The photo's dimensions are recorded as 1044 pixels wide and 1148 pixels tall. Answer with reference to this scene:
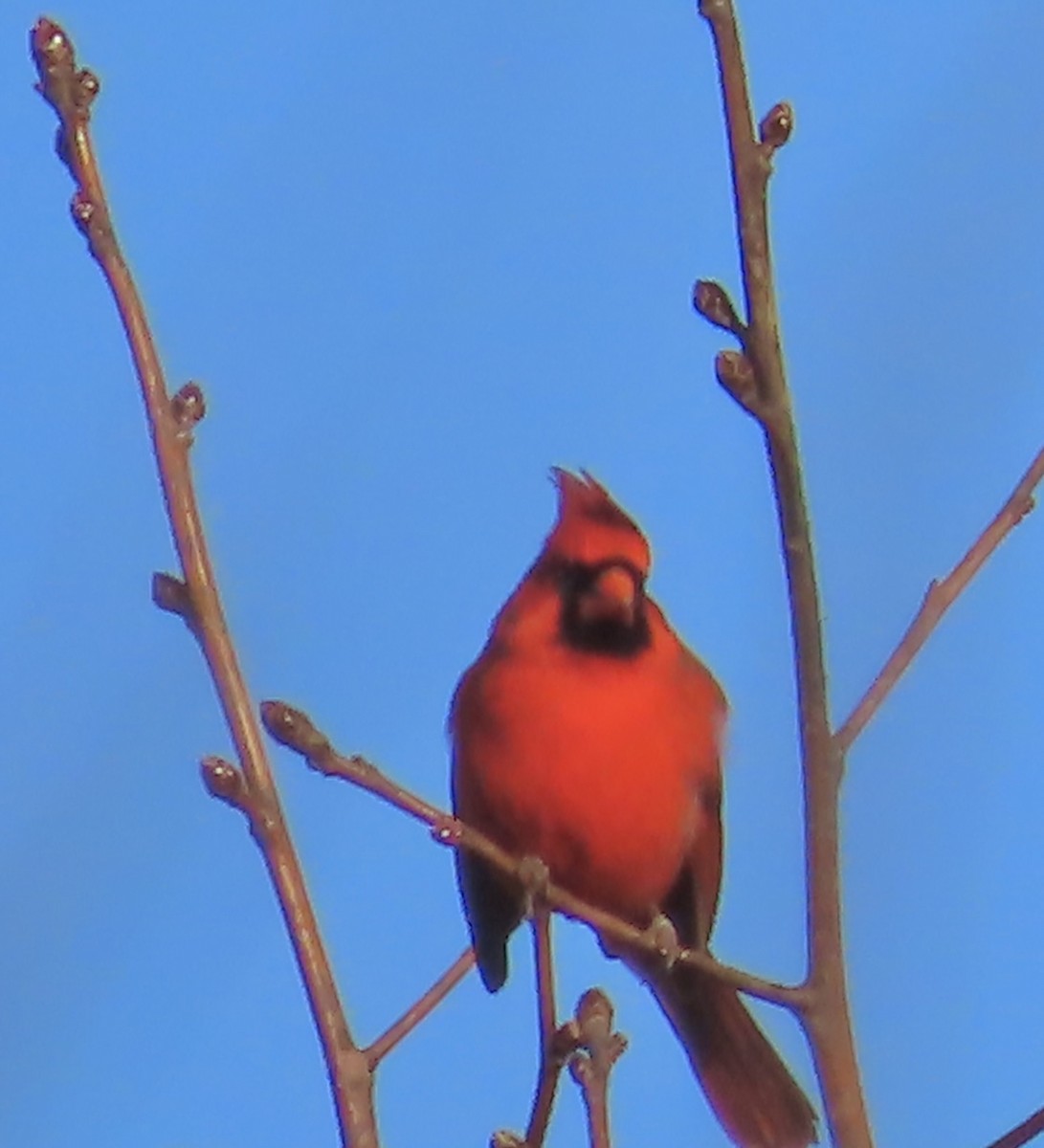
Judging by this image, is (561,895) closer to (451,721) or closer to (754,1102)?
(451,721)

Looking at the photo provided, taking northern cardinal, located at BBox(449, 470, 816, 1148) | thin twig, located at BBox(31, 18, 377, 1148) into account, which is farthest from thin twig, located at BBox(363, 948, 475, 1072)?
northern cardinal, located at BBox(449, 470, 816, 1148)

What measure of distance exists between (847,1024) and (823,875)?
3.0 inches

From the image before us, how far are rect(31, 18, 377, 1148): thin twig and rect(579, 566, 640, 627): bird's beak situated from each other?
0.51 metres

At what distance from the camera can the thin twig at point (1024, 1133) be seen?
757mm

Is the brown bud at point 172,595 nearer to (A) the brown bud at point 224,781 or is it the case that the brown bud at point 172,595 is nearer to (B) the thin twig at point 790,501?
(A) the brown bud at point 224,781

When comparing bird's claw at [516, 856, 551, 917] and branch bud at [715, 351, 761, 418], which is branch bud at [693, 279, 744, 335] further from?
bird's claw at [516, 856, 551, 917]

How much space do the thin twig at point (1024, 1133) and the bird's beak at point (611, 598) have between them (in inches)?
22.2

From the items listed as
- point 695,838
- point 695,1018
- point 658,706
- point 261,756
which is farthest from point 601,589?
point 261,756

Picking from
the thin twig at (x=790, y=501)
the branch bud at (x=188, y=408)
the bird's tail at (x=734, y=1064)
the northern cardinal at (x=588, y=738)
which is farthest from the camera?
the bird's tail at (x=734, y=1064)

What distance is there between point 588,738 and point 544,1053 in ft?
1.47

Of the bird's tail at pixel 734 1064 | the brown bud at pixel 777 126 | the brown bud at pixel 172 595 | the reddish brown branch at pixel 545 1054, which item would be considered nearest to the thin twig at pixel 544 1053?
the reddish brown branch at pixel 545 1054

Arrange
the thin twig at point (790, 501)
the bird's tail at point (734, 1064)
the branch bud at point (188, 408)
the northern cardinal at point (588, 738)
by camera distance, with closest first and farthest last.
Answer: the thin twig at point (790, 501) → the branch bud at point (188, 408) → the northern cardinal at point (588, 738) → the bird's tail at point (734, 1064)

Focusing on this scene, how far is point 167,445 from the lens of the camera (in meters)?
0.78

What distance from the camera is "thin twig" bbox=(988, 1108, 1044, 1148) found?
2.48 ft
